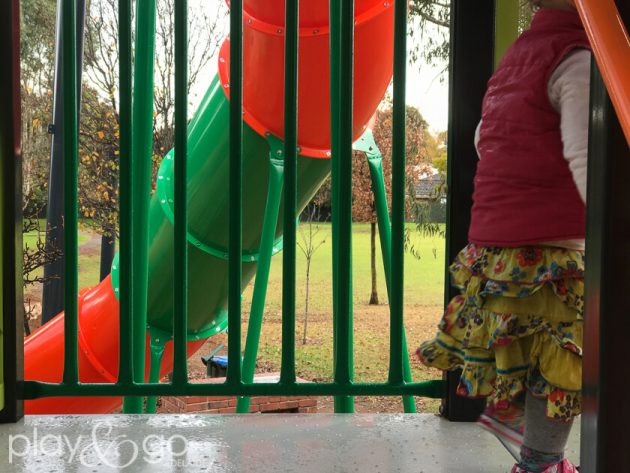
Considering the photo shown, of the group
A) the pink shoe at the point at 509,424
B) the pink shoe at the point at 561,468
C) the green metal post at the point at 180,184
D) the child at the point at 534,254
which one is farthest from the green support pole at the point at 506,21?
the pink shoe at the point at 561,468

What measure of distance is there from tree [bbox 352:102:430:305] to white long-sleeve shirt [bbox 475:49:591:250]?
29.8 feet

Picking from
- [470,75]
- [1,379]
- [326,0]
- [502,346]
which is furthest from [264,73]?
[502,346]

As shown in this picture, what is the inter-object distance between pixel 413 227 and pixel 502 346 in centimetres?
947

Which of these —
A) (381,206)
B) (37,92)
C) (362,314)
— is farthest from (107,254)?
(381,206)

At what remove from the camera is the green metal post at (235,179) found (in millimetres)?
1865

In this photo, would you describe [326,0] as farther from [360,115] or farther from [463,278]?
[463,278]

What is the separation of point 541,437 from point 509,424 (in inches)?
4.6

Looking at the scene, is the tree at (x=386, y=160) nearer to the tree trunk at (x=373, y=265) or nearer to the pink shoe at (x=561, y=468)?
the tree trunk at (x=373, y=265)

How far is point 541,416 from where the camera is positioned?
4.72 ft

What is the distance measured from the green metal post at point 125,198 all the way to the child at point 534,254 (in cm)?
89

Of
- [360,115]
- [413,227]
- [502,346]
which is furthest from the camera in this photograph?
[413,227]

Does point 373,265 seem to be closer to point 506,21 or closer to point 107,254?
point 107,254

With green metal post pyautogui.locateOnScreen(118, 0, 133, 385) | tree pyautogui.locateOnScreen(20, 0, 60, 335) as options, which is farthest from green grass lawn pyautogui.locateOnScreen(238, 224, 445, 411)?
green metal post pyautogui.locateOnScreen(118, 0, 133, 385)

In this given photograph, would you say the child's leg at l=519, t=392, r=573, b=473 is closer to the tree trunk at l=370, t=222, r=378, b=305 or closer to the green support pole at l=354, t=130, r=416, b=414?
the green support pole at l=354, t=130, r=416, b=414
